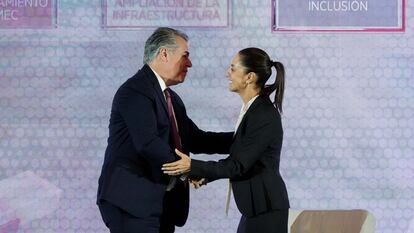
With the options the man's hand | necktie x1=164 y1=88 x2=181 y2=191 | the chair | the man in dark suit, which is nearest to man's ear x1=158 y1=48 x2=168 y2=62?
the man in dark suit

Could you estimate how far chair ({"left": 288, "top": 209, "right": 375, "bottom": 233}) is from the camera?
10.7 ft

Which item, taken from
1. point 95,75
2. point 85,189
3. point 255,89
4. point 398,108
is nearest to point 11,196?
point 85,189

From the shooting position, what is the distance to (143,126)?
2.88 meters

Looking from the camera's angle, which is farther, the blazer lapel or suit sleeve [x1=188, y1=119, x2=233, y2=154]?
suit sleeve [x1=188, y1=119, x2=233, y2=154]

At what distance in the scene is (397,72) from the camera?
4059 millimetres

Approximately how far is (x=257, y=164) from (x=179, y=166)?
302 mm

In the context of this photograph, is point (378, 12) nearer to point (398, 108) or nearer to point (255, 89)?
point (398, 108)

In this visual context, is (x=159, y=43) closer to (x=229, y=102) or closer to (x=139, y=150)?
(x=139, y=150)

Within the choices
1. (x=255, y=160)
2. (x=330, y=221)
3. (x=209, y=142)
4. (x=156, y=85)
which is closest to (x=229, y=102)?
(x=209, y=142)

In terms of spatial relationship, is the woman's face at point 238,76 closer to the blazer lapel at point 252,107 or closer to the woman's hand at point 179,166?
the blazer lapel at point 252,107

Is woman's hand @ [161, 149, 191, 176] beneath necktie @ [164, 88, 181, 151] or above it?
beneath

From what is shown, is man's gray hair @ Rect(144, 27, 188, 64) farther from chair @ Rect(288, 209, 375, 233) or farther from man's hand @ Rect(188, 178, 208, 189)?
chair @ Rect(288, 209, 375, 233)

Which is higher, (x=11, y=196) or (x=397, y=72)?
(x=397, y=72)

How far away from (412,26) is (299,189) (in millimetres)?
1067
